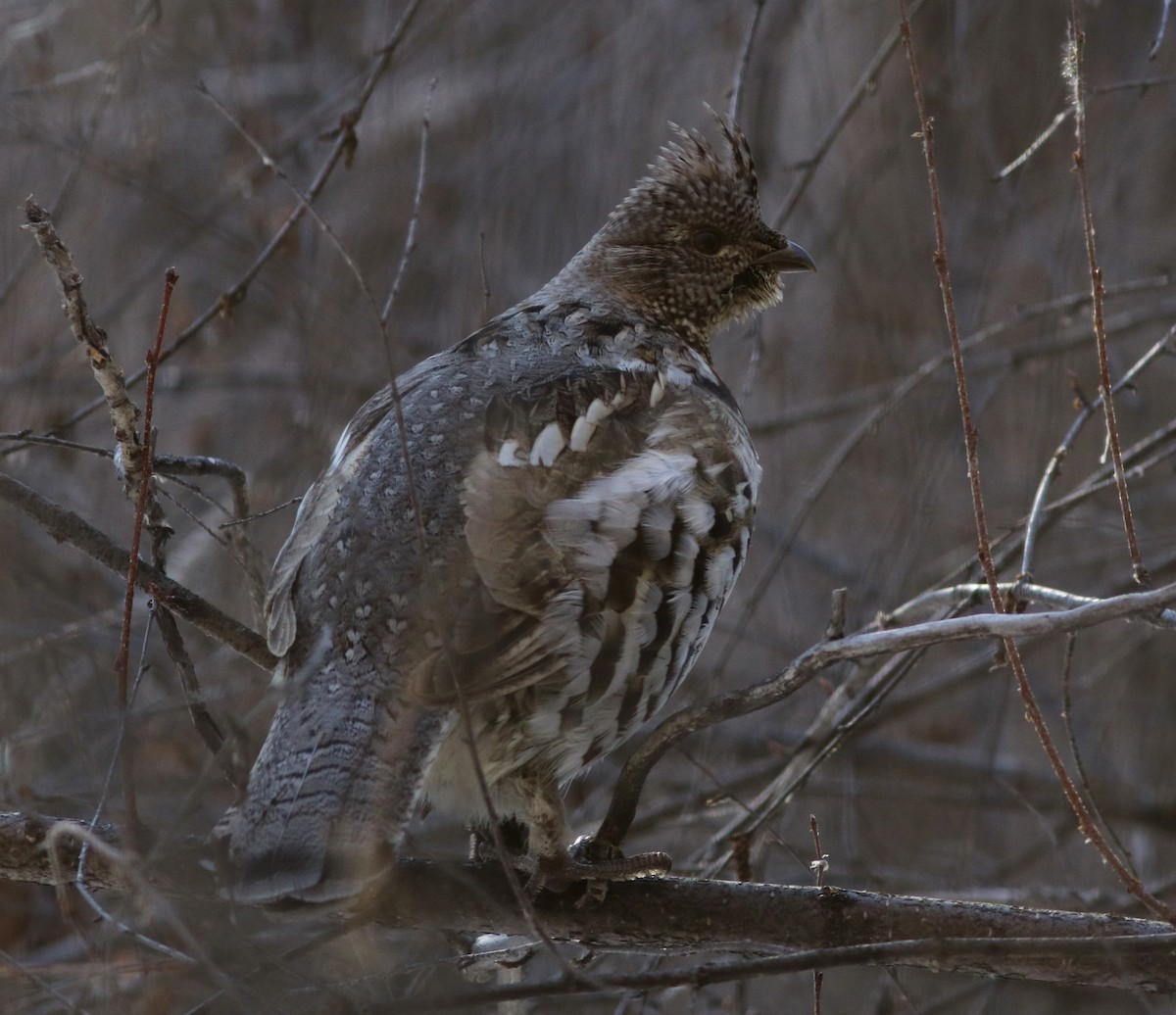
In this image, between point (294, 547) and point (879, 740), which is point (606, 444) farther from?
point (879, 740)

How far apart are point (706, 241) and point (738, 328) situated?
114 inches

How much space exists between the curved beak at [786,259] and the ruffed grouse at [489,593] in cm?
92

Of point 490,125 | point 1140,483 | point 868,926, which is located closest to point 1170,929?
point 868,926

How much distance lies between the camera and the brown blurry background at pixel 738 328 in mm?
5363

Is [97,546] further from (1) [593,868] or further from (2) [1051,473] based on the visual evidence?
(2) [1051,473]

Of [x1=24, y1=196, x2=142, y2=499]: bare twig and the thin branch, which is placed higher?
[x1=24, y1=196, x2=142, y2=499]: bare twig

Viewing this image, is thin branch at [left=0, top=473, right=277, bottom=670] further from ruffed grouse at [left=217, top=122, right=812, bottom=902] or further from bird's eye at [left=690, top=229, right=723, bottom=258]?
bird's eye at [left=690, top=229, right=723, bottom=258]

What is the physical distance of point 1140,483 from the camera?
6688mm

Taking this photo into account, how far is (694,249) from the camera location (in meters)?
4.81

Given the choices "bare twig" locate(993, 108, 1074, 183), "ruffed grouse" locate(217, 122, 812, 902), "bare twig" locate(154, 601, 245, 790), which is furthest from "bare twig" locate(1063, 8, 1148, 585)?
"bare twig" locate(154, 601, 245, 790)

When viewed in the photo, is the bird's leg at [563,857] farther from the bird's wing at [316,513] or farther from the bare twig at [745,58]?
the bare twig at [745,58]

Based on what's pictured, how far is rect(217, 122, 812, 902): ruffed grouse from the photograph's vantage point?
3061mm

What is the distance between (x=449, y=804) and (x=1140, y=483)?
14.6 ft

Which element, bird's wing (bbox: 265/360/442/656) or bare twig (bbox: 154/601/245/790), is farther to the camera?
bird's wing (bbox: 265/360/442/656)
